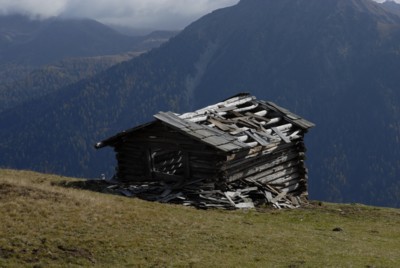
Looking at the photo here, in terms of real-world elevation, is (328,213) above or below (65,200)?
below

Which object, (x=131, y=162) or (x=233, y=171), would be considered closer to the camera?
(x=233, y=171)

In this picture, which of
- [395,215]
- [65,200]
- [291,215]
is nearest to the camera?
[65,200]

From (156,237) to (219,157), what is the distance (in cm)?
1027

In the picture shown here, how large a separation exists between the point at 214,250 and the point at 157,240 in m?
1.86

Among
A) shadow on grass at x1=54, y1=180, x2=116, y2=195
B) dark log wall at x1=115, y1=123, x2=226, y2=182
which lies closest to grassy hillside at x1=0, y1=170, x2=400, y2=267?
dark log wall at x1=115, y1=123, x2=226, y2=182

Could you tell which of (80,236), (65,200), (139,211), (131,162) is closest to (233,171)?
(131,162)

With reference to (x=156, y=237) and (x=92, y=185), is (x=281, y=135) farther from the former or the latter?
(x=156, y=237)

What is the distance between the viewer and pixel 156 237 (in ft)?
55.6

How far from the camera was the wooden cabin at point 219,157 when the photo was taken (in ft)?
86.5

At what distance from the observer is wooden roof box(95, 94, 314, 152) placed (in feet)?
87.9

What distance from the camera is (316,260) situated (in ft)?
53.8

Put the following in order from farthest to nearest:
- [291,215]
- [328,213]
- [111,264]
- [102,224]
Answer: [328,213] → [291,215] → [102,224] → [111,264]

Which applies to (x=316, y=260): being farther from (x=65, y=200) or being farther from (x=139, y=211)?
(x=65, y=200)

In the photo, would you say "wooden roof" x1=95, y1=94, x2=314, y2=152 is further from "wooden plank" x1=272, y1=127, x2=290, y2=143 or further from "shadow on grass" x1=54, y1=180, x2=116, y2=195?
"shadow on grass" x1=54, y1=180, x2=116, y2=195
